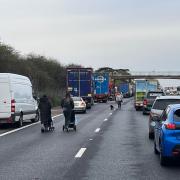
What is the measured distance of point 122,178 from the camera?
36.8 feet

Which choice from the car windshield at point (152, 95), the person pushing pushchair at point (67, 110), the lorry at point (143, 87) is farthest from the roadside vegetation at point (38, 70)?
the person pushing pushchair at point (67, 110)

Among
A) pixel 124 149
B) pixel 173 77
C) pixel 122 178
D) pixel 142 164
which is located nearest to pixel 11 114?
pixel 124 149

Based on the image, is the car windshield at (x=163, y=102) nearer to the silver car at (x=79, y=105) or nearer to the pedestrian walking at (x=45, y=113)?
the pedestrian walking at (x=45, y=113)

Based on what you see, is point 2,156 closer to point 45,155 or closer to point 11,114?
point 45,155

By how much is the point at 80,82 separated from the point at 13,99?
1148 inches

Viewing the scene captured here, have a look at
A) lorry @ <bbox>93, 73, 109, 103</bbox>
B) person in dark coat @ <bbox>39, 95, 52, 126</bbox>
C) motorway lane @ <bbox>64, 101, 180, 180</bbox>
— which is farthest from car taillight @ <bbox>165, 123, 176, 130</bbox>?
lorry @ <bbox>93, 73, 109, 103</bbox>

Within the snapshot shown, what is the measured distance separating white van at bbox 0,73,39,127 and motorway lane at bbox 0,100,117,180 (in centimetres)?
311

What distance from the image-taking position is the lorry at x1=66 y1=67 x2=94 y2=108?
183 ft

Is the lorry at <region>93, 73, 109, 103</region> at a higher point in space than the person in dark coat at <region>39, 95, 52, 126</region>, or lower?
higher

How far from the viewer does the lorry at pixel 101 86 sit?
248 ft

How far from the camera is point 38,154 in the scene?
51.7 feet

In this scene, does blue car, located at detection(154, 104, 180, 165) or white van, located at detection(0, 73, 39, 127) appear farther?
white van, located at detection(0, 73, 39, 127)

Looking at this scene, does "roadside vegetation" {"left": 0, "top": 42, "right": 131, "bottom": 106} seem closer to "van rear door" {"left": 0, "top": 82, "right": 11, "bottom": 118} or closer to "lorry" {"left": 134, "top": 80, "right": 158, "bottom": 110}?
"van rear door" {"left": 0, "top": 82, "right": 11, "bottom": 118}

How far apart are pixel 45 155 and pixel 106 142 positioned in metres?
4.24
